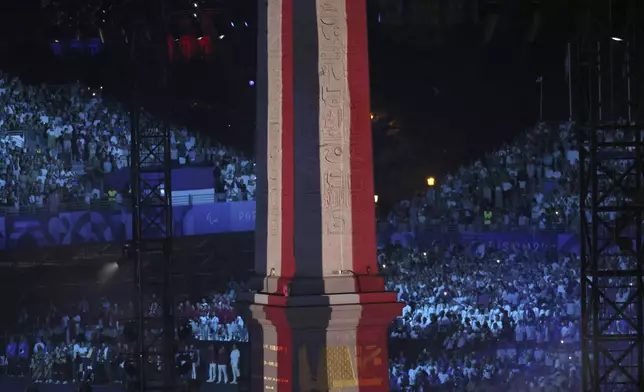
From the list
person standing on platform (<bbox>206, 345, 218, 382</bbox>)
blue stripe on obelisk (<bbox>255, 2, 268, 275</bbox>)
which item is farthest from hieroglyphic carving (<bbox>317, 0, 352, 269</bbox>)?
person standing on platform (<bbox>206, 345, 218, 382</bbox>)

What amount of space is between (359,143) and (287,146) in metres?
0.49

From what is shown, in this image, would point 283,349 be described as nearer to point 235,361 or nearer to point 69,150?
point 235,361

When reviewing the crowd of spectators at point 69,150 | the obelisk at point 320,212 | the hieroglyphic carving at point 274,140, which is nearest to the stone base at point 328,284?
the obelisk at point 320,212

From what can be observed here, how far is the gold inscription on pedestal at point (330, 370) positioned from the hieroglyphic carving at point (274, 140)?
64cm

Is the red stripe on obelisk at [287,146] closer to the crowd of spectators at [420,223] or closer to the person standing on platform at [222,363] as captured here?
the person standing on platform at [222,363]

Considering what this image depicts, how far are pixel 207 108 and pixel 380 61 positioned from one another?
3982 mm

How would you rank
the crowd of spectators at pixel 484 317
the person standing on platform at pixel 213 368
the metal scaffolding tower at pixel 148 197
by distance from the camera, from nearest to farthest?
the metal scaffolding tower at pixel 148 197
the crowd of spectators at pixel 484 317
the person standing on platform at pixel 213 368

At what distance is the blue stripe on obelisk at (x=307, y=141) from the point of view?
7.72m

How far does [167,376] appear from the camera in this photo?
1839 cm

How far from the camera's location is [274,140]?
7895 mm

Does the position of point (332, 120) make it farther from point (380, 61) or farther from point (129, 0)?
point (380, 61)

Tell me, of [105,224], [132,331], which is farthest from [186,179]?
[132,331]

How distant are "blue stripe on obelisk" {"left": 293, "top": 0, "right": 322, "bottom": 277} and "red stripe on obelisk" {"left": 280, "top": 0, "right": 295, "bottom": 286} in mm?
39

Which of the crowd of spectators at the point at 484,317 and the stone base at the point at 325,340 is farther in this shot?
the crowd of spectators at the point at 484,317
